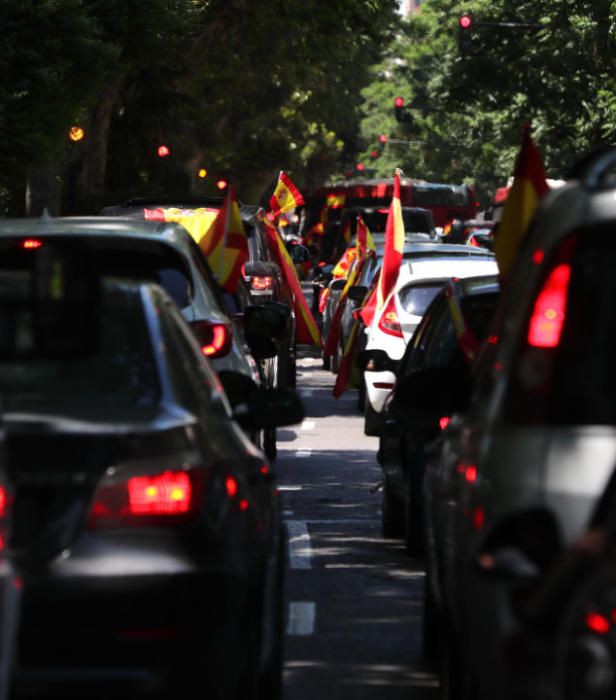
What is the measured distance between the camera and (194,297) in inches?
425

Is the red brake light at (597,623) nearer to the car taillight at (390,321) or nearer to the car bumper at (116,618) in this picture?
the car bumper at (116,618)

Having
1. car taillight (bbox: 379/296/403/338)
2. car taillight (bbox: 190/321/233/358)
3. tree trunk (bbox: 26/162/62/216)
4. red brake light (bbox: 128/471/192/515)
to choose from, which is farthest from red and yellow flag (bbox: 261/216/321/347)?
red brake light (bbox: 128/471/192/515)

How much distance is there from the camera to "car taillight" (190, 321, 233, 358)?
10.8 metres

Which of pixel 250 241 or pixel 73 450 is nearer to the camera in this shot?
pixel 73 450

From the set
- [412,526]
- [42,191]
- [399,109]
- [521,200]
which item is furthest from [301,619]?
[399,109]

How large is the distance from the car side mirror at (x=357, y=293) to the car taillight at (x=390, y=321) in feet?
10.2

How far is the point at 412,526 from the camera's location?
10.9 meters

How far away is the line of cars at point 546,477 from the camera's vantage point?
3.66 metres

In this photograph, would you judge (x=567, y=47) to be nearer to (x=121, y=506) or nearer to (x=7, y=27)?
(x=7, y=27)

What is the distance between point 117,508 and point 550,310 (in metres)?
1.19

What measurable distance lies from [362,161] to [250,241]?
121 m

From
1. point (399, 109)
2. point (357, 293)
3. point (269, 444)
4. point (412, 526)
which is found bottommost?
point (269, 444)

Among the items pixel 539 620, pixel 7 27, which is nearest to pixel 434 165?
pixel 7 27

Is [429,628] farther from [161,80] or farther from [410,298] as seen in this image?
[161,80]
